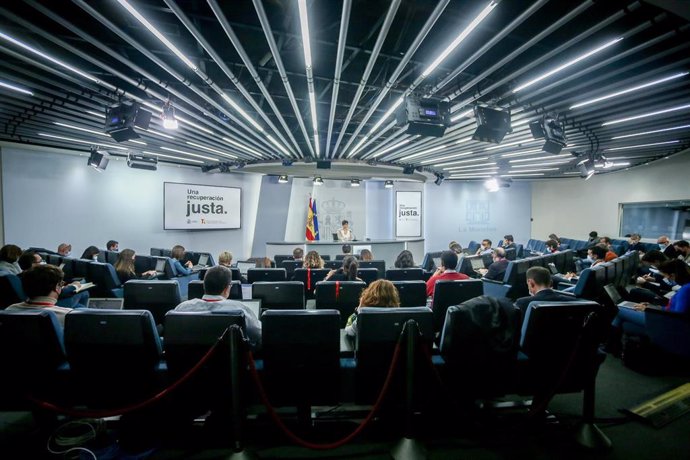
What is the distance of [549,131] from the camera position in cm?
541

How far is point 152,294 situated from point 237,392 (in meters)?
2.26

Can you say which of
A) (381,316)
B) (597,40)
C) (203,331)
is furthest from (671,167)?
(203,331)

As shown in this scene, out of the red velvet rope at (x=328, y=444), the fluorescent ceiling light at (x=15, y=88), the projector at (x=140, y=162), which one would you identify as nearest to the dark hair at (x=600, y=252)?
the red velvet rope at (x=328, y=444)

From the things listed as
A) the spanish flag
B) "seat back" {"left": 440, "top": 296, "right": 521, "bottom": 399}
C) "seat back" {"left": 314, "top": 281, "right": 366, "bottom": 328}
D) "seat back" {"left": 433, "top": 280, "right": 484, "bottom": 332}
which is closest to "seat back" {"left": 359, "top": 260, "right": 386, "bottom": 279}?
"seat back" {"left": 314, "top": 281, "right": 366, "bottom": 328}

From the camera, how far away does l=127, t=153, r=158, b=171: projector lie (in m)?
9.01

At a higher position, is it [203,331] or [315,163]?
[315,163]

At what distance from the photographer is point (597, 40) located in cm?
339

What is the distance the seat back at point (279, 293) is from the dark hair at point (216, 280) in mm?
1050

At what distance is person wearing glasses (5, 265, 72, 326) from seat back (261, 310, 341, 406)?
1.65 meters

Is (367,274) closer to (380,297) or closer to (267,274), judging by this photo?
(267,274)

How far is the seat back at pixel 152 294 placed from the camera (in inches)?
144

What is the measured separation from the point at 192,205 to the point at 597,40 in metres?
10.9

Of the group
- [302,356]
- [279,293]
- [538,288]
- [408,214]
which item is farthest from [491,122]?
[408,214]

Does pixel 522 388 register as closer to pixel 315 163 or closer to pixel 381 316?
pixel 381 316
